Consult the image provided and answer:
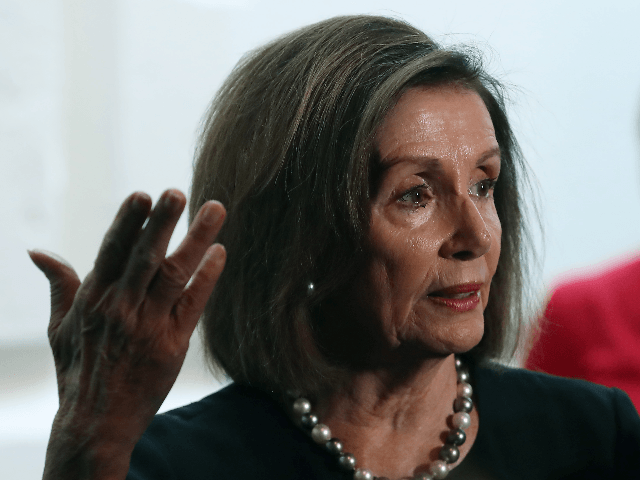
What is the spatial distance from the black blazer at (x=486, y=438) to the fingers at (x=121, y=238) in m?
0.32

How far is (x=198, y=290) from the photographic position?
78 centimetres

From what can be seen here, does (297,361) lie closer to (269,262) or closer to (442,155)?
(269,262)

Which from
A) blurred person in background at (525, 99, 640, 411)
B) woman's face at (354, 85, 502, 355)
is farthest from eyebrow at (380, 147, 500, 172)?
blurred person in background at (525, 99, 640, 411)

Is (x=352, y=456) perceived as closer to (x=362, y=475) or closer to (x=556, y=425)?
(x=362, y=475)

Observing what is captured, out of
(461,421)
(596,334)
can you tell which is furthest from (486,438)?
(596,334)

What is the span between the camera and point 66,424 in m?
0.79

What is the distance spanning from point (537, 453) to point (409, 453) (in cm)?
21

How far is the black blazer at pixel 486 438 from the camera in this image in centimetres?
102

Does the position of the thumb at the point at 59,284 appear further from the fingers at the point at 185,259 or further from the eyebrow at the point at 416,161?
the eyebrow at the point at 416,161

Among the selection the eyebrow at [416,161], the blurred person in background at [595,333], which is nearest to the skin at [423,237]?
the eyebrow at [416,161]

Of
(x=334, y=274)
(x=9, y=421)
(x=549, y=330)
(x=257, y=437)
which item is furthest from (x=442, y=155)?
(x=9, y=421)

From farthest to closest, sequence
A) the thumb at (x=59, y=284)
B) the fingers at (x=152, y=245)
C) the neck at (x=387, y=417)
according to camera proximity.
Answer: the neck at (x=387, y=417), the thumb at (x=59, y=284), the fingers at (x=152, y=245)

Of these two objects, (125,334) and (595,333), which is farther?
(595,333)

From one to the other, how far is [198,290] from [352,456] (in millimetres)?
403
